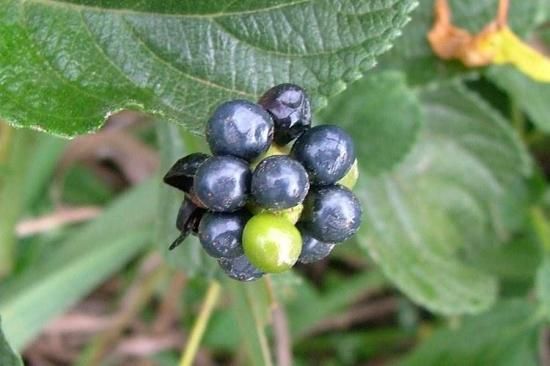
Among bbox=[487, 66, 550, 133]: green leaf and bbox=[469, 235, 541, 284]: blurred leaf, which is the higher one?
bbox=[487, 66, 550, 133]: green leaf

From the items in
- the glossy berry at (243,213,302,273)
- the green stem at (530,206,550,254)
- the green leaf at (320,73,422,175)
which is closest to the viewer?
the glossy berry at (243,213,302,273)

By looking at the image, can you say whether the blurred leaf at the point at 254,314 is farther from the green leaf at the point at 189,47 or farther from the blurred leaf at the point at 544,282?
the blurred leaf at the point at 544,282

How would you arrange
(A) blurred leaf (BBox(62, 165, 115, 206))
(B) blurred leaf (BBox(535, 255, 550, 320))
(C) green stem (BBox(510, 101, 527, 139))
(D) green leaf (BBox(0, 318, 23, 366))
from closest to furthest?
(D) green leaf (BBox(0, 318, 23, 366))
(B) blurred leaf (BBox(535, 255, 550, 320))
(C) green stem (BBox(510, 101, 527, 139))
(A) blurred leaf (BBox(62, 165, 115, 206))

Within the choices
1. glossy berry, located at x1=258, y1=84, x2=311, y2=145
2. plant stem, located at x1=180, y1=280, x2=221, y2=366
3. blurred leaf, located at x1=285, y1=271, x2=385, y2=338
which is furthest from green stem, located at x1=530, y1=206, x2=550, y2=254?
glossy berry, located at x1=258, y1=84, x2=311, y2=145

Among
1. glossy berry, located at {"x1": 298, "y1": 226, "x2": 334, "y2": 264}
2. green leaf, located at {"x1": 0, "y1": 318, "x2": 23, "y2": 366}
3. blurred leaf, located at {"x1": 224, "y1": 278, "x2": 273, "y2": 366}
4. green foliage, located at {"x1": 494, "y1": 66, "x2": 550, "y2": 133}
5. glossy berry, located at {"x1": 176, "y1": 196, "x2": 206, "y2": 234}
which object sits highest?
glossy berry, located at {"x1": 176, "y1": 196, "x2": 206, "y2": 234}

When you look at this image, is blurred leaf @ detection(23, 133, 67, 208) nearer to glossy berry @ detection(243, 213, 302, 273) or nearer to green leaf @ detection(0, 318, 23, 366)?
green leaf @ detection(0, 318, 23, 366)

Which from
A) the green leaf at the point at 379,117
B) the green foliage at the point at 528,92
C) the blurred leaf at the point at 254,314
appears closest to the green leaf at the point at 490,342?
the green foliage at the point at 528,92

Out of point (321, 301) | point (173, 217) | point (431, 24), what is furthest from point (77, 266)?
point (431, 24)

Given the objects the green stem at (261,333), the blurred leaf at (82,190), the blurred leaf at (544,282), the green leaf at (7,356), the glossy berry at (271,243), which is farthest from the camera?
the blurred leaf at (82,190)
